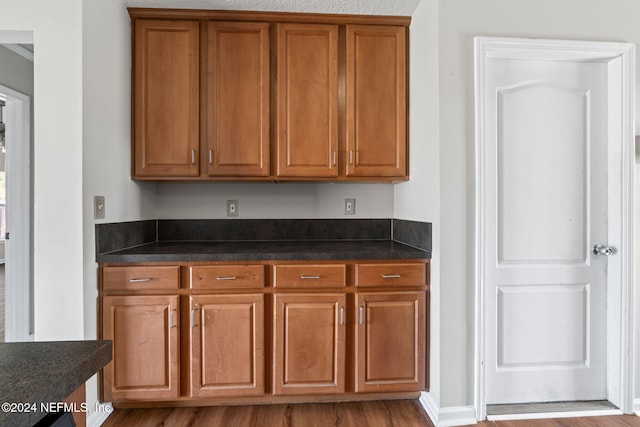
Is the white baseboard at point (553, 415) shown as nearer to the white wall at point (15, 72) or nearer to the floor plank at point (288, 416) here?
the floor plank at point (288, 416)

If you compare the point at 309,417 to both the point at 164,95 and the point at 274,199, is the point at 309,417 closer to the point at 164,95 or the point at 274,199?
the point at 274,199

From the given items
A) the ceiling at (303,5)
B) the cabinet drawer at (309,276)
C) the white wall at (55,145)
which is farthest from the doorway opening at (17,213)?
the cabinet drawer at (309,276)

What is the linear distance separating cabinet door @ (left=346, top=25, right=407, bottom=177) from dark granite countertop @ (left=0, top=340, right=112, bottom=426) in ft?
5.79

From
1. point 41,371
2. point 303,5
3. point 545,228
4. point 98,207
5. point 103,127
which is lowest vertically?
point 41,371

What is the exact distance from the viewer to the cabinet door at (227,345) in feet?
6.07

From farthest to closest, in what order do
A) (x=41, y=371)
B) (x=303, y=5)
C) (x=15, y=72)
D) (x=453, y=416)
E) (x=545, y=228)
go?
(x=15, y=72)
(x=303, y=5)
(x=545, y=228)
(x=453, y=416)
(x=41, y=371)

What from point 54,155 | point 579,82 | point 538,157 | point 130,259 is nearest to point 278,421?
point 130,259

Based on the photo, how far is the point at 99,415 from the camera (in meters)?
1.77

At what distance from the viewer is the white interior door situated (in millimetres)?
1875

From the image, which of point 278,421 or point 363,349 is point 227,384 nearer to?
point 278,421

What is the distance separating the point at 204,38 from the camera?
6.91 ft

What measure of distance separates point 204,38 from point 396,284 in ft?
6.28

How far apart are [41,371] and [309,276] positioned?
56.2 inches

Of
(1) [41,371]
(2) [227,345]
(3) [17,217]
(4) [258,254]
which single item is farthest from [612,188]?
(3) [17,217]
